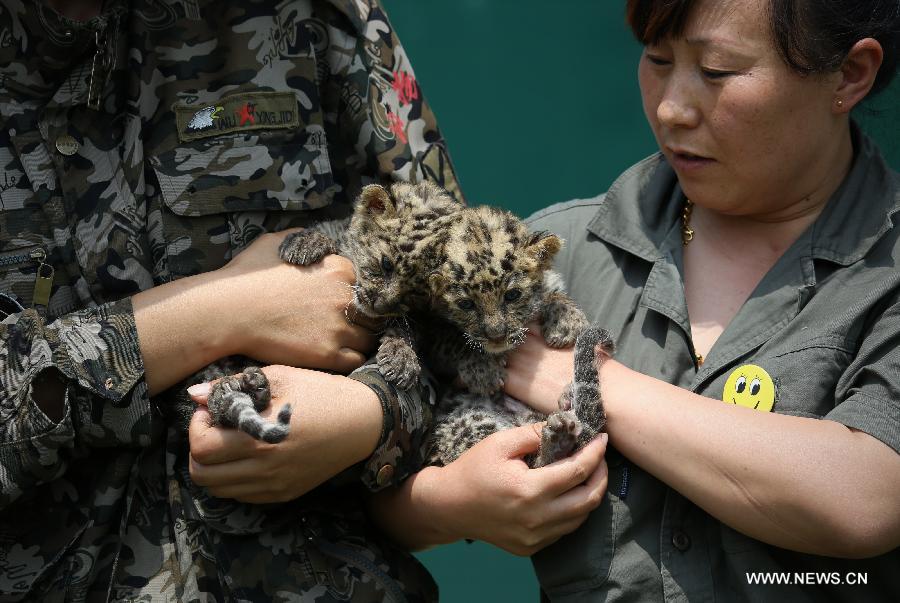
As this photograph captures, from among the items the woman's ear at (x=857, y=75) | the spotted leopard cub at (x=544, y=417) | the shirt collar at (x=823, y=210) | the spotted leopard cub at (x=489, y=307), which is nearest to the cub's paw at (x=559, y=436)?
the spotted leopard cub at (x=544, y=417)

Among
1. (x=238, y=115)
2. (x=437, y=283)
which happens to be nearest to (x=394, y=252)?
(x=437, y=283)

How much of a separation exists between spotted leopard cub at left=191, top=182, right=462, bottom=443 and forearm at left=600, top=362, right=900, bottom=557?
810 mm

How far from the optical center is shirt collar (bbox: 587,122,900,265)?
2.80 metres

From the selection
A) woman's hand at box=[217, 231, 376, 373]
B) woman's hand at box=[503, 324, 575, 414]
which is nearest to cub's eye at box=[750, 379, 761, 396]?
woman's hand at box=[503, 324, 575, 414]

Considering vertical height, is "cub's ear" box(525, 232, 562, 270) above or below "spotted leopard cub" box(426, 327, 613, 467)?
above

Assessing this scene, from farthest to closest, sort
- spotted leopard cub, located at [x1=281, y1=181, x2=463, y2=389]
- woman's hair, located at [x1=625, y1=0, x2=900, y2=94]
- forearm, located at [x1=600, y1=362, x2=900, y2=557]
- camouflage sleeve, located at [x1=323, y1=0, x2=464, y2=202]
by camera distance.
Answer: camouflage sleeve, located at [x1=323, y1=0, x2=464, y2=202] < spotted leopard cub, located at [x1=281, y1=181, x2=463, y2=389] < woman's hair, located at [x1=625, y1=0, x2=900, y2=94] < forearm, located at [x1=600, y1=362, x2=900, y2=557]

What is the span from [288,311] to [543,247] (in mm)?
858

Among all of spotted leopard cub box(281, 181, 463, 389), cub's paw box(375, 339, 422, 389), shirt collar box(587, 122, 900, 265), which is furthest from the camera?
spotted leopard cub box(281, 181, 463, 389)

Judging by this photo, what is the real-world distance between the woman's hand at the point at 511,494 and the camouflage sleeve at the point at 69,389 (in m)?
0.90

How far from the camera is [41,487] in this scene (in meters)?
2.80

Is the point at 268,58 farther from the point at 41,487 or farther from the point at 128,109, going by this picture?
the point at 41,487

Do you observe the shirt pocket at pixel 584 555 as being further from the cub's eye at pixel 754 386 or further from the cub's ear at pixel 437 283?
the cub's ear at pixel 437 283

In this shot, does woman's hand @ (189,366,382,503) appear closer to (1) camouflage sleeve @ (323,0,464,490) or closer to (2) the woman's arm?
(1) camouflage sleeve @ (323,0,464,490)

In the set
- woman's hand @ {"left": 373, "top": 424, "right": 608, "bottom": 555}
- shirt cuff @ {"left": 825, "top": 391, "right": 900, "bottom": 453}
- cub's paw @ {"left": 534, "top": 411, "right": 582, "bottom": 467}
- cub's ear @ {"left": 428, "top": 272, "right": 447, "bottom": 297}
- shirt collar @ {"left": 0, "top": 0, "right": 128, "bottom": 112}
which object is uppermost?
shirt collar @ {"left": 0, "top": 0, "right": 128, "bottom": 112}
